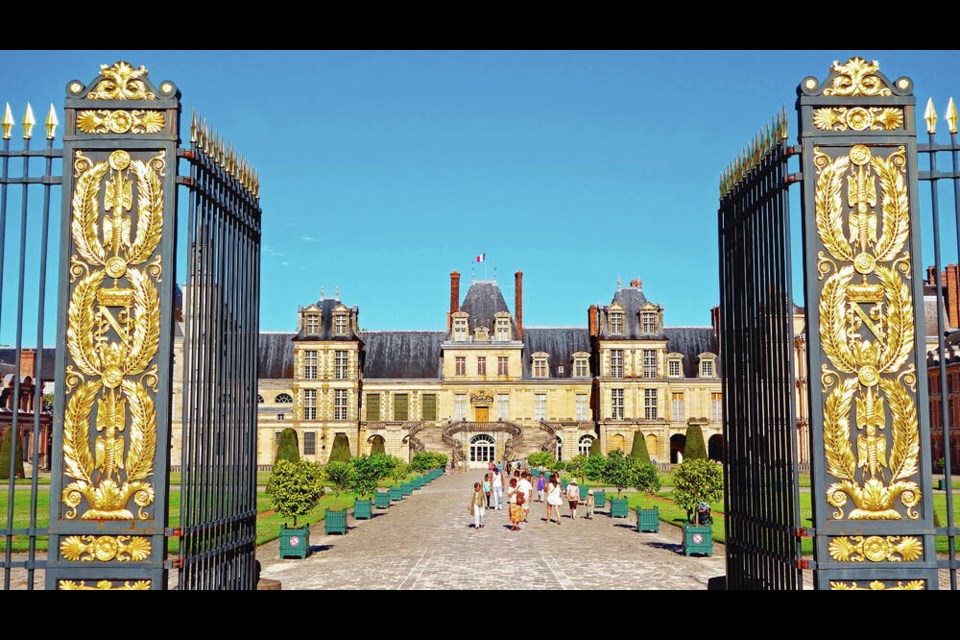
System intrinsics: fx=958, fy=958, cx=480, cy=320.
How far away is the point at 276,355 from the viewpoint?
195 ft

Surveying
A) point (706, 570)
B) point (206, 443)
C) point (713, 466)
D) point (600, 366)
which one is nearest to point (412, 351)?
point (600, 366)

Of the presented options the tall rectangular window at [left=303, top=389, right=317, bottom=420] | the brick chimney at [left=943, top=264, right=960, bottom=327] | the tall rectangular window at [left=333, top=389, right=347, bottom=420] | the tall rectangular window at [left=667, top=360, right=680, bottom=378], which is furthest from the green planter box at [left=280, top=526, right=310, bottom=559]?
the brick chimney at [left=943, top=264, right=960, bottom=327]

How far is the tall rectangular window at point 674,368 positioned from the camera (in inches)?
2272

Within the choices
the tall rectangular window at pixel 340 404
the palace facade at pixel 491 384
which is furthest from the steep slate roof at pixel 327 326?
the tall rectangular window at pixel 340 404

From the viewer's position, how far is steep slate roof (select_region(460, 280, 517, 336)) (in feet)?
194

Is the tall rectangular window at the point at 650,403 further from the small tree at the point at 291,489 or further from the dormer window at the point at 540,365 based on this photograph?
the small tree at the point at 291,489

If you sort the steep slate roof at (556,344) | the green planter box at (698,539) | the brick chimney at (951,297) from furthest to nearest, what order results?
the steep slate roof at (556,344)
the brick chimney at (951,297)
the green planter box at (698,539)

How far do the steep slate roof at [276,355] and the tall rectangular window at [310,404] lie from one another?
2.77 metres

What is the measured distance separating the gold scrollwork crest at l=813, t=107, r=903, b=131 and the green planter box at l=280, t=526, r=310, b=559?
36.1 feet

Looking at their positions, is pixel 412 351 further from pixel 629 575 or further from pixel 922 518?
pixel 922 518

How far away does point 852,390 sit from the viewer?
5914 millimetres

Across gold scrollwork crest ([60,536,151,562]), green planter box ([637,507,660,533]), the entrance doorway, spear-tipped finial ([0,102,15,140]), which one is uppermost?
spear-tipped finial ([0,102,15,140])

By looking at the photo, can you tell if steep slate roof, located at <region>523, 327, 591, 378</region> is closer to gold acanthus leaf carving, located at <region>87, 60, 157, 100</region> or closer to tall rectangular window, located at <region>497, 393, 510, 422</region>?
tall rectangular window, located at <region>497, 393, 510, 422</region>
